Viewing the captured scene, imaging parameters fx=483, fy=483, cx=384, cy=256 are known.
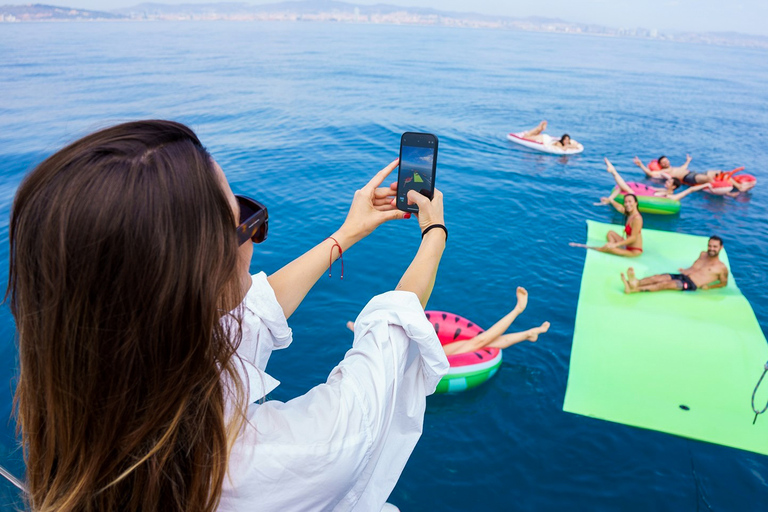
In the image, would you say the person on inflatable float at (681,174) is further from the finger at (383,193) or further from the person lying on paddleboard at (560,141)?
the finger at (383,193)

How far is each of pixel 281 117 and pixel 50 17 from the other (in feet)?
498

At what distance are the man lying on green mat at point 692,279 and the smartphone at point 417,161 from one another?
5560 millimetres

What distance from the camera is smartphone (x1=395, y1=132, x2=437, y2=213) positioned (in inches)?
81.7

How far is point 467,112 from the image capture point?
18516mm

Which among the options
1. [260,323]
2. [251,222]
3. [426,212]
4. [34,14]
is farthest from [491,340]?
[34,14]

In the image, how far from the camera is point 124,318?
751mm

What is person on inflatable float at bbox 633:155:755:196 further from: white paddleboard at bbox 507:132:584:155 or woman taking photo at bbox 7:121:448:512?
woman taking photo at bbox 7:121:448:512

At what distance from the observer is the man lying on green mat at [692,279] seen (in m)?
6.70

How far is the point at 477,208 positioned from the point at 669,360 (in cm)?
487

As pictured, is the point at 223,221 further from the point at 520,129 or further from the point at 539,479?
the point at 520,129

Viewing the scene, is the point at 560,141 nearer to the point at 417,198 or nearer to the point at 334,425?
the point at 417,198

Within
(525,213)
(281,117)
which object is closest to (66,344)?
(525,213)

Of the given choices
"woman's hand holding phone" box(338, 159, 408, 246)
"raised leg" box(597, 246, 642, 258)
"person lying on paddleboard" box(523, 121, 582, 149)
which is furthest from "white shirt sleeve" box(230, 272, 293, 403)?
"person lying on paddleboard" box(523, 121, 582, 149)

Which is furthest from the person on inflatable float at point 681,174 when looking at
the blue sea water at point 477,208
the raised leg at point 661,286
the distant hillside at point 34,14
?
the distant hillside at point 34,14
